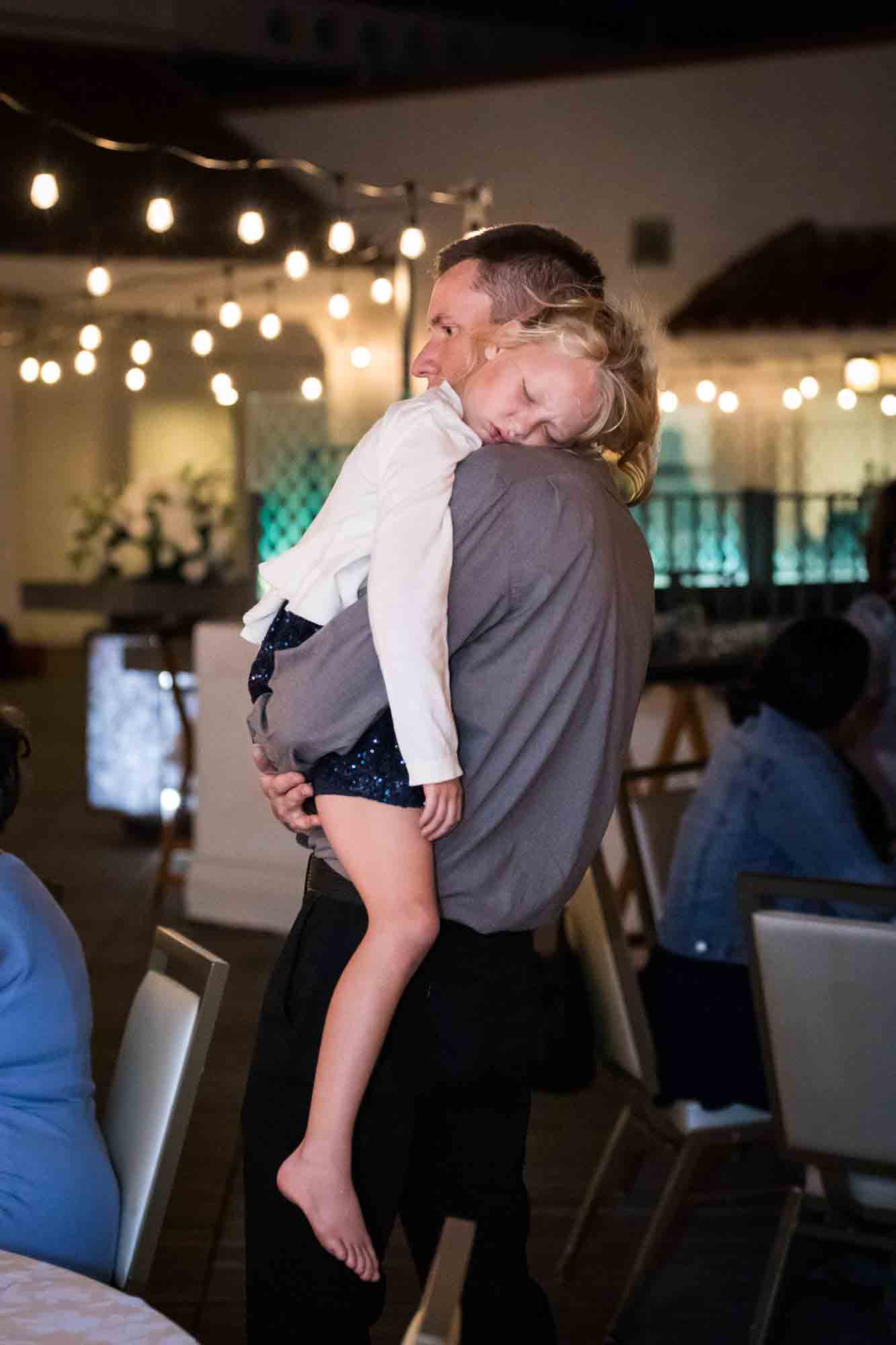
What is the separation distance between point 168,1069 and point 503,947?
46 centimetres

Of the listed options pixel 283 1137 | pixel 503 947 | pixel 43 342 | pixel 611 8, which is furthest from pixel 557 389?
pixel 611 8

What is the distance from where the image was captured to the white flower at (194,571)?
777 centimetres

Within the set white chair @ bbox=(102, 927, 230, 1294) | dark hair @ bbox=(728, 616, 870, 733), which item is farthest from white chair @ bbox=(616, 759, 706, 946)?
white chair @ bbox=(102, 927, 230, 1294)

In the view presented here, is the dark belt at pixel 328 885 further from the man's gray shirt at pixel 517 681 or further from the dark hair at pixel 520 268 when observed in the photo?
the dark hair at pixel 520 268

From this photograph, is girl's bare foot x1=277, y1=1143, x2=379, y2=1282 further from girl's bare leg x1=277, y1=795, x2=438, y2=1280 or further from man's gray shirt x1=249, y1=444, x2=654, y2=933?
man's gray shirt x1=249, y1=444, x2=654, y2=933

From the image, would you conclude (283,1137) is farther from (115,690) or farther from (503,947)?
(115,690)

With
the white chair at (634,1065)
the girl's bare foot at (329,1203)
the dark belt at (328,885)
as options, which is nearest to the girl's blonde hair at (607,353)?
the dark belt at (328,885)

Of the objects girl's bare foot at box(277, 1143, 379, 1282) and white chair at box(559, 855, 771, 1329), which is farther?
white chair at box(559, 855, 771, 1329)

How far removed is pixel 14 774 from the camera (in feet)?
7.09

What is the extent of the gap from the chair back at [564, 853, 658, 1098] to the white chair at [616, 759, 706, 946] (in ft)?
1.75

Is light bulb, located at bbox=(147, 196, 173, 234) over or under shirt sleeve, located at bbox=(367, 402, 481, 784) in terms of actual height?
over

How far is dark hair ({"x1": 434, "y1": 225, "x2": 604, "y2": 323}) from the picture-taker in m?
1.60

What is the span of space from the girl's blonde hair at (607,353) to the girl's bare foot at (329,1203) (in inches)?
27.2

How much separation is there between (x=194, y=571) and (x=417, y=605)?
647 centimetres
